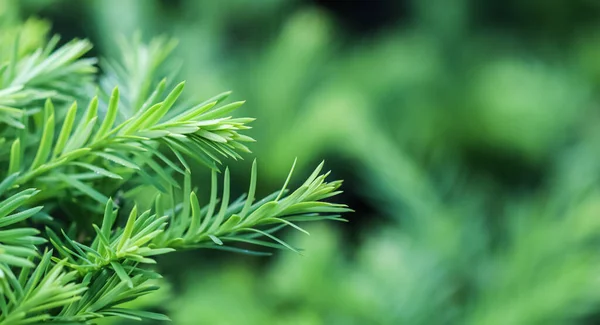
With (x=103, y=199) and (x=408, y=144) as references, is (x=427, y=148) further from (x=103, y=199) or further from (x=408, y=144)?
(x=103, y=199)

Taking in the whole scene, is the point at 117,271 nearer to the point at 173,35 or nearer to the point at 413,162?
the point at 413,162

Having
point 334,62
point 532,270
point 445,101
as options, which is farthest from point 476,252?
point 334,62

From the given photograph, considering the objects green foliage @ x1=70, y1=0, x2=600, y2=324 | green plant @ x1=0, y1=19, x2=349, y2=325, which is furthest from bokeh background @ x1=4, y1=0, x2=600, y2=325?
green plant @ x1=0, y1=19, x2=349, y2=325

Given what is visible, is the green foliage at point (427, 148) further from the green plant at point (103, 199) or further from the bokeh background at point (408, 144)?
the green plant at point (103, 199)

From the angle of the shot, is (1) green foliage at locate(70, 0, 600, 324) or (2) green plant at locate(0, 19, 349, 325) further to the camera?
(1) green foliage at locate(70, 0, 600, 324)

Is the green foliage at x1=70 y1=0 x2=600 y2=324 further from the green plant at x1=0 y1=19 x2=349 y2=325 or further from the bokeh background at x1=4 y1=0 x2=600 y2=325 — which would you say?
the green plant at x1=0 y1=19 x2=349 y2=325

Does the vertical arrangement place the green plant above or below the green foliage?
below

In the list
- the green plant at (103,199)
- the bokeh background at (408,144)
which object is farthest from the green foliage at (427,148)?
the green plant at (103,199)
